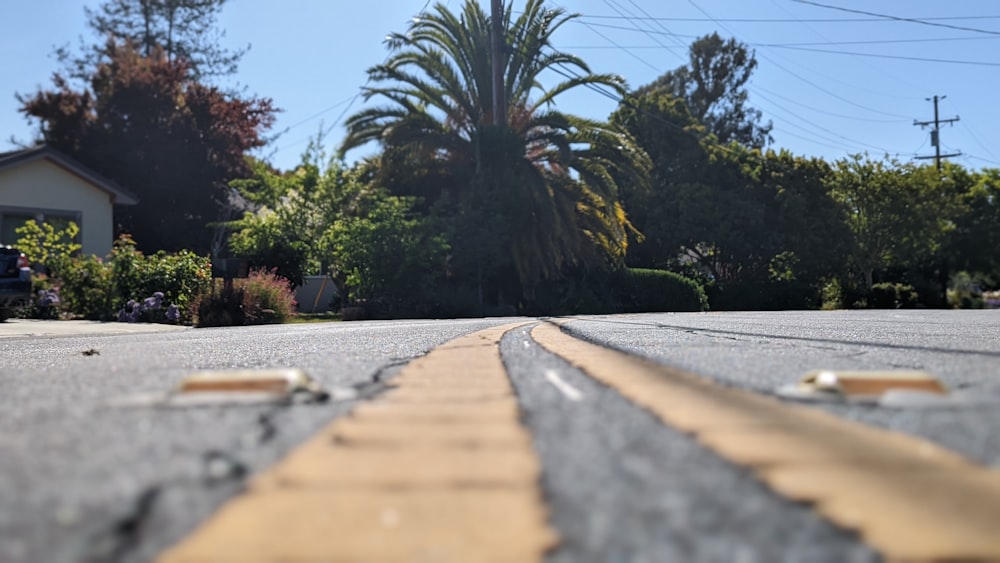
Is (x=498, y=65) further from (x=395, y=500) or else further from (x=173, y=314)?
(x=395, y=500)

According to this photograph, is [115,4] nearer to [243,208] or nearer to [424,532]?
[243,208]

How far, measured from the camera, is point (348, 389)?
4859 mm

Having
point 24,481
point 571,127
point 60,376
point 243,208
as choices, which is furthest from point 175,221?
point 24,481

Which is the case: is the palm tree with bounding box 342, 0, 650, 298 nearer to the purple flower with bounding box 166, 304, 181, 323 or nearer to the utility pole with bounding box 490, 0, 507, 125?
the utility pole with bounding box 490, 0, 507, 125

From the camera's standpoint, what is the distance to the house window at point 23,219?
2795 centimetres

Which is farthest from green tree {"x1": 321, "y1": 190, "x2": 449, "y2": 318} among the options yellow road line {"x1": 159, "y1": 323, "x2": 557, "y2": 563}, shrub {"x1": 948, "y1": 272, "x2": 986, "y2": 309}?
shrub {"x1": 948, "y1": 272, "x2": 986, "y2": 309}

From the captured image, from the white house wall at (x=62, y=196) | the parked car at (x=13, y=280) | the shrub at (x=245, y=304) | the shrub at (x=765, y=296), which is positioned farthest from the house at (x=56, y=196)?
the shrub at (x=765, y=296)

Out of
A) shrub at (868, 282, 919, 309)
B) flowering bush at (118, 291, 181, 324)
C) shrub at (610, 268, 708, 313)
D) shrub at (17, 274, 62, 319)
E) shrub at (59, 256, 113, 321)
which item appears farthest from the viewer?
shrub at (868, 282, 919, 309)

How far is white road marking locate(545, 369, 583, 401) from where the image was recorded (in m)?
4.50

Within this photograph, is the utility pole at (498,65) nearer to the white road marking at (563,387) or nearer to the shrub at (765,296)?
the shrub at (765,296)

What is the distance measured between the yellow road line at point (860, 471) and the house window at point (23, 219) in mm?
27207

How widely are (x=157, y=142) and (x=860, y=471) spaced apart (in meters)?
35.5

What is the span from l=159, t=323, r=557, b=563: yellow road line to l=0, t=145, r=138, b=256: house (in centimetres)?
2721

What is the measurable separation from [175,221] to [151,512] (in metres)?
34.8
